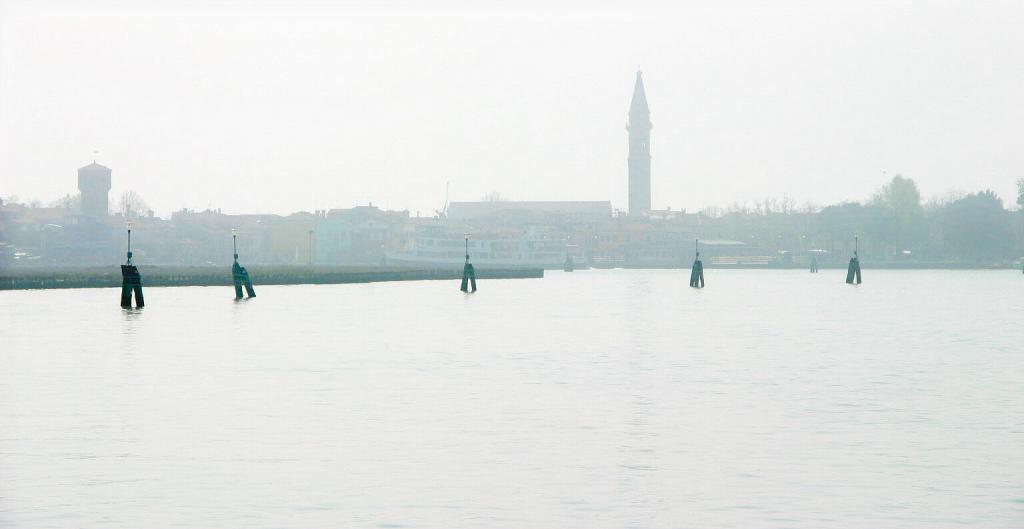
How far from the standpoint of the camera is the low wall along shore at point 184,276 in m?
96.7

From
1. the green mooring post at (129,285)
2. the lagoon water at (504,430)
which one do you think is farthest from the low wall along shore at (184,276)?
the lagoon water at (504,430)

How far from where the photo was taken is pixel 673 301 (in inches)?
3629

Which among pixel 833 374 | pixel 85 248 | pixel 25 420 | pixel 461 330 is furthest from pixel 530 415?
pixel 85 248

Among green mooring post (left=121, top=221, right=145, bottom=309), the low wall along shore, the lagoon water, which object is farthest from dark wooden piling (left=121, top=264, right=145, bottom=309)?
the low wall along shore

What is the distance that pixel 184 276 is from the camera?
354ft

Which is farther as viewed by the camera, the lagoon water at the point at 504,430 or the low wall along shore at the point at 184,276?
the low wall along shore at the point at 184,276

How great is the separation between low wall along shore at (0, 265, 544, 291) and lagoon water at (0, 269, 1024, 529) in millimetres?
48474

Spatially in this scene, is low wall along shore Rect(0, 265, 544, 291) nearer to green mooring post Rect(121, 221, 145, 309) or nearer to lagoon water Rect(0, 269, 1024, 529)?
green mooring post Rect(121, 221, 145, 309)

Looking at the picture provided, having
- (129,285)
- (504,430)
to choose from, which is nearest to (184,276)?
(129,285)

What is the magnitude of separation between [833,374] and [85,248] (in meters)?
162

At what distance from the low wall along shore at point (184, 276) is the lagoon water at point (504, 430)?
48.5 m

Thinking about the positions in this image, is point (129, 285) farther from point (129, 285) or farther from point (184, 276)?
point (184, 276)

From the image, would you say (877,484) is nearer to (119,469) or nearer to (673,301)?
(119,469)

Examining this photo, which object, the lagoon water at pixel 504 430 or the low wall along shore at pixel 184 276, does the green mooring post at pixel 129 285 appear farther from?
the low wall along shore at pixel 184 276
